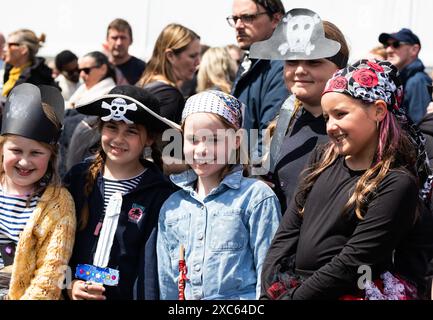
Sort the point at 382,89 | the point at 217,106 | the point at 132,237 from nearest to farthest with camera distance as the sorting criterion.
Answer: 1. the point at 382,89
2. the point at 217,106
3. the point at 132,237

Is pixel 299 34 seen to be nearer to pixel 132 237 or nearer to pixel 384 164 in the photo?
pixel 384 164

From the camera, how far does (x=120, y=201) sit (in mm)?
4234

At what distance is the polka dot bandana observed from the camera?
4105mm

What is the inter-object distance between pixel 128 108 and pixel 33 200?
2.17 ft

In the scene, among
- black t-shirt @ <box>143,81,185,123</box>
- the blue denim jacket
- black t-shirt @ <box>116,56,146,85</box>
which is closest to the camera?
the blue denim jacket

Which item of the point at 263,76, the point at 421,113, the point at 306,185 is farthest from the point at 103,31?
the point at 306,185

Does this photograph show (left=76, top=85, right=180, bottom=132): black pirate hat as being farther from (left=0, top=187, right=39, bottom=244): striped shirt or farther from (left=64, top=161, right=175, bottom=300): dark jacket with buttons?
(left=0, top=187, right=39, bottom=244): striped shirt

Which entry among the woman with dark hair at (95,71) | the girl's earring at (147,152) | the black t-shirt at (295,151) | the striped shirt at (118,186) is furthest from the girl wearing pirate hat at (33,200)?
the woman with dark hair at (95,71)

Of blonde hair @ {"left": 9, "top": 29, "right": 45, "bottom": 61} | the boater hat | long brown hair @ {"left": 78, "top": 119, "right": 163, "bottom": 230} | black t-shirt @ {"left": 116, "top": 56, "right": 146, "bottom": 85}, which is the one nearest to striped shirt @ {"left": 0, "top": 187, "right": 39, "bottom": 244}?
long brown hair @ {"left": 78, "top": 119, "right": 163, "bottom": 230}

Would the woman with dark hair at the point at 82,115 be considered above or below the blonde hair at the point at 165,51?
below

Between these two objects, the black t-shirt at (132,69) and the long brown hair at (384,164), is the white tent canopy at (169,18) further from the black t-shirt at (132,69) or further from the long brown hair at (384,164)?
the long brown hair at (384,164)

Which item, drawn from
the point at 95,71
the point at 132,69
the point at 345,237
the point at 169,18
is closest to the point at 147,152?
the point at 345,237

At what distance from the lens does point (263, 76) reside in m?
4.96

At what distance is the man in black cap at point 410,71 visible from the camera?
7113 mm
